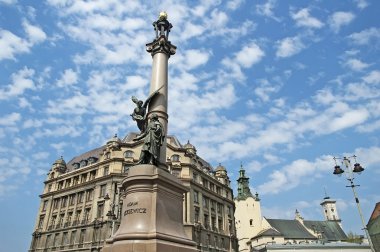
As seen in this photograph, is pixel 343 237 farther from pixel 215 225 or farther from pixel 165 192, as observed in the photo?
pixel 165 192

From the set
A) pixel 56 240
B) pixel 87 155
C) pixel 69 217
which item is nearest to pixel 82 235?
pixel 69 217

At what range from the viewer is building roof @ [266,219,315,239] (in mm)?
78188

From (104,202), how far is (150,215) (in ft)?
112

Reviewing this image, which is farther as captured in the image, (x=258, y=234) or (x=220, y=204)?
(x=258, y=234)

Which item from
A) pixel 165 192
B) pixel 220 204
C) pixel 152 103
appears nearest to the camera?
pixel 165 192

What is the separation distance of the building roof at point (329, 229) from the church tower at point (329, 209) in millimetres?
16982

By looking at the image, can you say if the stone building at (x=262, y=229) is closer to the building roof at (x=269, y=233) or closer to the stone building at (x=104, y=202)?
the building roof at (x=269, y=233)

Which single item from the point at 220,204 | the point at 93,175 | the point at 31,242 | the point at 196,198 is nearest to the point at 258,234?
the point at 220,204

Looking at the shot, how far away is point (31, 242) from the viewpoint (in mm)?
46312

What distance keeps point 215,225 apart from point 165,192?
39858 millimetres

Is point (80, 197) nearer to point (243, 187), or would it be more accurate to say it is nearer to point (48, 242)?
point (48, 242)

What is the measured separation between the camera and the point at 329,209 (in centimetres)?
11369

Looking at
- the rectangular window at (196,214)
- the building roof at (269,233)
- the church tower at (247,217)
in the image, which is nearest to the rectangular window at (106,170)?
the rectangular window at (196,214)

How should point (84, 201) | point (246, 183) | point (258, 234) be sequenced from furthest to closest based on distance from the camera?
point (246, 183) → point (258, 234) → point (84, 201)
